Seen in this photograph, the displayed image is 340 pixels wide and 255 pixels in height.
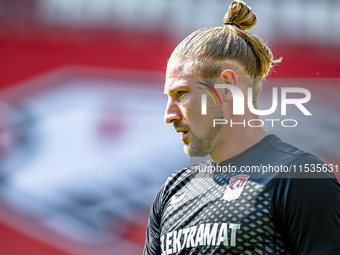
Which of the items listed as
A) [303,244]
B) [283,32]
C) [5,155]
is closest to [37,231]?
[5,155]

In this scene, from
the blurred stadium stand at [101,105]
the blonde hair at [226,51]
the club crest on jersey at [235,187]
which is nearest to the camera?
the club crest on jersey at [235,187]

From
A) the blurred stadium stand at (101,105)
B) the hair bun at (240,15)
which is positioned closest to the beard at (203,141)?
the hair bun at (240,15)

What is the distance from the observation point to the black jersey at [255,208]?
27.3 inches

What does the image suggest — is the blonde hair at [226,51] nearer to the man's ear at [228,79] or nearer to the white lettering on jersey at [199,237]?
the man's ear at [228,79]

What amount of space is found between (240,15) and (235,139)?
0.37m

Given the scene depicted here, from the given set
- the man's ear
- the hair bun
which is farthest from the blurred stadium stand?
the man's ear

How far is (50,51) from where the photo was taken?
232 centimetres

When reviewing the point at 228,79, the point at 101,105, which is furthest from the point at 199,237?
the point at 101,105

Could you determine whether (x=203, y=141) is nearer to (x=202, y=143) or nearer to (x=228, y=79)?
(x=202, y=143)

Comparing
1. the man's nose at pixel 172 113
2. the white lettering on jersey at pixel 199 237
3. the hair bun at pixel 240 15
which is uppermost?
the hair bun at pixel 240 15

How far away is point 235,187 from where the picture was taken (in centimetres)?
84

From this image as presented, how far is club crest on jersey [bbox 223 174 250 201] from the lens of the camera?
83 cm

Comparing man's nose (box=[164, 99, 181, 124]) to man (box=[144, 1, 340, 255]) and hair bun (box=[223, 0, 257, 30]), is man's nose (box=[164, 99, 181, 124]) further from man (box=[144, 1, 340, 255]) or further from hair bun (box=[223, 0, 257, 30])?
hair bun (box=[223, 0, 257, 30])

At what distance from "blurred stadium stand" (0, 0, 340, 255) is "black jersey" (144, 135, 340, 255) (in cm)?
111
